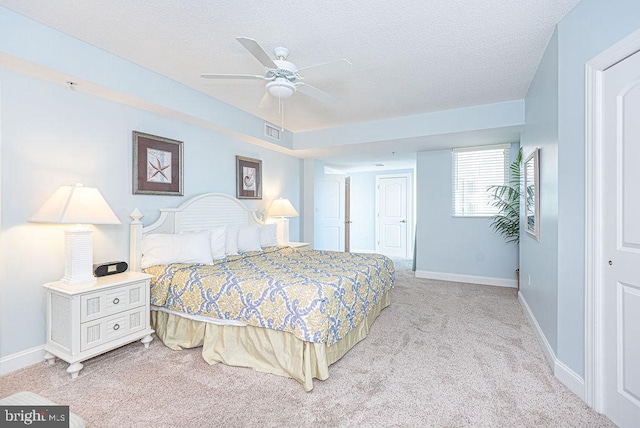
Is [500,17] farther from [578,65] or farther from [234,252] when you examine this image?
[234,252]

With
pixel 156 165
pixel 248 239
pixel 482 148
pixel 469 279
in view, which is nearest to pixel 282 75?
pixel 156 165

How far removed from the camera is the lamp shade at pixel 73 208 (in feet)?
7.72

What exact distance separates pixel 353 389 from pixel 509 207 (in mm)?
3958

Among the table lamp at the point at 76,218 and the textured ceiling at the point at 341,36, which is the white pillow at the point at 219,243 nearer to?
the table lamp at the point at 76,218

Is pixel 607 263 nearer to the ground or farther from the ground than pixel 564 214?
nearer to the ground

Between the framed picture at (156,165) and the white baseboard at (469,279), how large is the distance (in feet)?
13.9

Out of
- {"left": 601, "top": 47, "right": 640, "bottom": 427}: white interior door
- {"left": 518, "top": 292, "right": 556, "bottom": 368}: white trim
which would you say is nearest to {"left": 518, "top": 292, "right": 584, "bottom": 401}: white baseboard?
{"left": 518, "top": 292, "right": 556, "bottom": 368}: white trim

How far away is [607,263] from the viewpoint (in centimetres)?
189

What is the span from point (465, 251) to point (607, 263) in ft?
11.7

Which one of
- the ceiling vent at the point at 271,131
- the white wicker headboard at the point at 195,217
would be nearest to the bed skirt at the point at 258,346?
the white wicker headboard at the point at 195,217

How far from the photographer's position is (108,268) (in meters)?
2.79

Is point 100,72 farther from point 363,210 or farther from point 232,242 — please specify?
point 363,210

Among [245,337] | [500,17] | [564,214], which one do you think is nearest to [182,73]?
[245,337]

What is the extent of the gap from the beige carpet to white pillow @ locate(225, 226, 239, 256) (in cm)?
122
